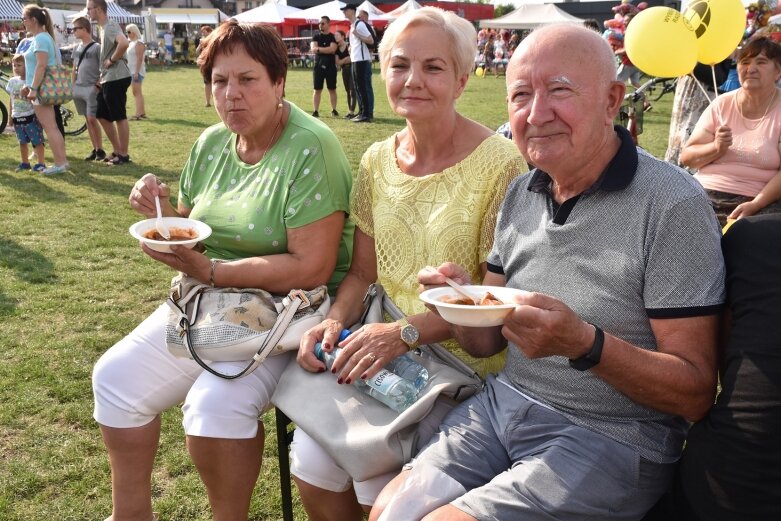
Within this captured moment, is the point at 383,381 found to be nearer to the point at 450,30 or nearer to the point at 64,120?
the point at 450,30

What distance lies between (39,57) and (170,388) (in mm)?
7244

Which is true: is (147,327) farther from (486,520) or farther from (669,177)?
(669,177)

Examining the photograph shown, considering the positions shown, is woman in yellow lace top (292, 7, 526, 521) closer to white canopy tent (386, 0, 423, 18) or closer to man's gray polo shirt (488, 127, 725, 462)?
white canopy tent (386, 0, 423, 18)

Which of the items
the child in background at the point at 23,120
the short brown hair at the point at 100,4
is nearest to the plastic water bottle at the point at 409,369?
the child in background at the point at 23,120

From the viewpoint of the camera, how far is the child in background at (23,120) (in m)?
8.84

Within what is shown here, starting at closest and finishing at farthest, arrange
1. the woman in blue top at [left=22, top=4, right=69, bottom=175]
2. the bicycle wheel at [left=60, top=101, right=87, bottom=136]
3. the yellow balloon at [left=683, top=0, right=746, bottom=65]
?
1. the yellow balloon at [left=683, top=0, right=746, bottom=65]
2. the woman in blue top at [left=22, top=4, right=69, bottom=175]
3. the bicycle wheel at [left=60, top=101, right=87, bottom=136]

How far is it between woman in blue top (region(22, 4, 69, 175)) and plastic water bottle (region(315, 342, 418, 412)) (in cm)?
786

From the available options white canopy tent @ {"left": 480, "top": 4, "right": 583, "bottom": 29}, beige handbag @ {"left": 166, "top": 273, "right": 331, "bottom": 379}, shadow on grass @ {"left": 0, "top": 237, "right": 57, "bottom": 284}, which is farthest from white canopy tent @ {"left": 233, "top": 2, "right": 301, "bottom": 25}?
beige handbag @ {"left": 166, "top": 273, "right": 331, "bottom": 379}

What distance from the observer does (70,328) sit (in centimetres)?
457

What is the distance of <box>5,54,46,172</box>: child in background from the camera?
8.84 metres

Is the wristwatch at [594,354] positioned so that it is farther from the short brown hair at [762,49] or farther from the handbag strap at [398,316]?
the short brown hair at [762,49]

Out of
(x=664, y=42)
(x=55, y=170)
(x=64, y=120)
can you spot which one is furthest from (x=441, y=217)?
(x=64, y=120)

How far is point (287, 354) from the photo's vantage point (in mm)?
2488

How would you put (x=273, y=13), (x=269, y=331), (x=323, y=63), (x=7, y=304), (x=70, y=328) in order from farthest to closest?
1. (x=273, y=13)
2. (x=323, y=63)
3. (x=7, y=304)
4. (x=70, y=328)
5. (x=269, y=331)
